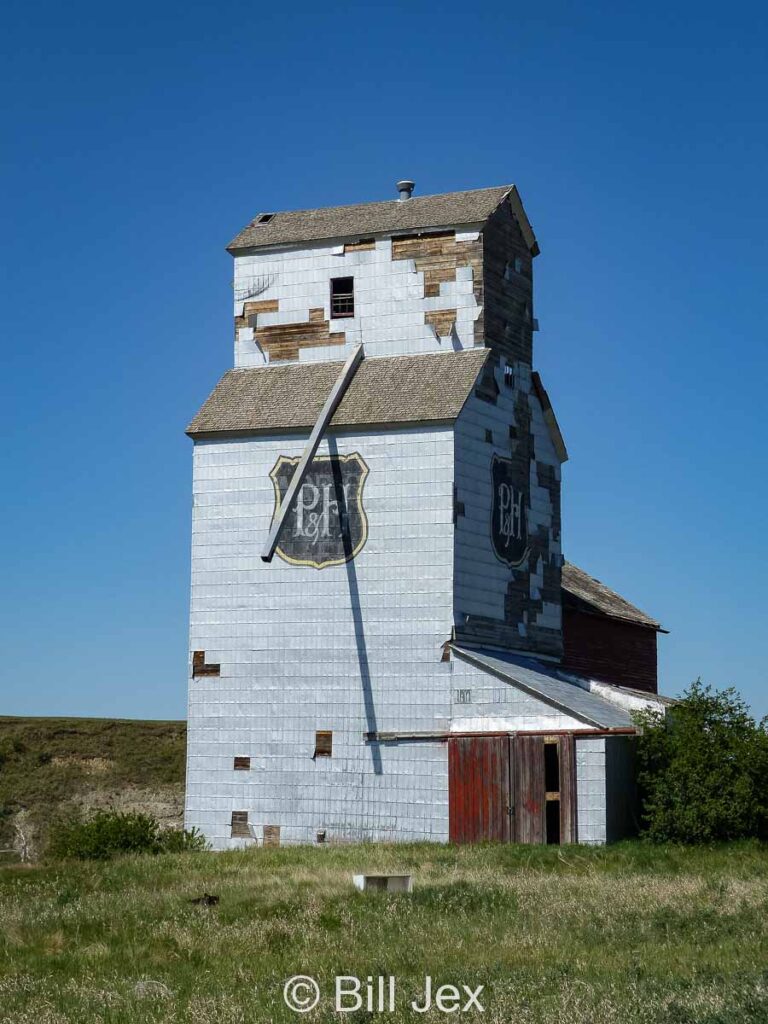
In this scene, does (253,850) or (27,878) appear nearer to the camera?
(27,878)

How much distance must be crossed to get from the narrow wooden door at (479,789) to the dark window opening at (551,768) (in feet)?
3.17

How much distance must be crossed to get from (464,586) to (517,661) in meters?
3.24

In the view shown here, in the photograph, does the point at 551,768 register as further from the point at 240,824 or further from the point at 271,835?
Result: the point at 240,824

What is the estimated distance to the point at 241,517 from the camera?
37.8 m

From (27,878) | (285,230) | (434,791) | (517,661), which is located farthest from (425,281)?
(27,878)

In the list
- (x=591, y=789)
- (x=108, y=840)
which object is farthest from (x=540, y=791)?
(x=108, y=840)

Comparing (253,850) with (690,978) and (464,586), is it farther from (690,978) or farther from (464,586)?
(690,978)

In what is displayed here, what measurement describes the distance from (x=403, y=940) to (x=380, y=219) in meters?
25.2

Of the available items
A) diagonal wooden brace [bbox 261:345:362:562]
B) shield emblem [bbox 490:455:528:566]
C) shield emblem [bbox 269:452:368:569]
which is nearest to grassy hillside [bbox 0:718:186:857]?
shield emblem [bbox 269:452:368:569]

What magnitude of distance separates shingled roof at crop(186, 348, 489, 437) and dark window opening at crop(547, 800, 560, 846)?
32.3ft

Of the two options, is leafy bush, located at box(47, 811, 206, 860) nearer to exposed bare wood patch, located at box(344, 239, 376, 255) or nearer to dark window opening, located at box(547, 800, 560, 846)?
dark window opening, located at box(547, 800, 560, 846)

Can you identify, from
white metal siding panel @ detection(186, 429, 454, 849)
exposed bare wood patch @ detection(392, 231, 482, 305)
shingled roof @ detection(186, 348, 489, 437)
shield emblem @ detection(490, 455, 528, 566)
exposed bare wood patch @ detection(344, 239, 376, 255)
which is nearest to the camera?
white metal siding panel @ detection(186, 429, 454, 849)

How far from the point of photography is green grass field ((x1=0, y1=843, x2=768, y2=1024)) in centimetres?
1480

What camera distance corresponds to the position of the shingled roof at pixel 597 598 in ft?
151
